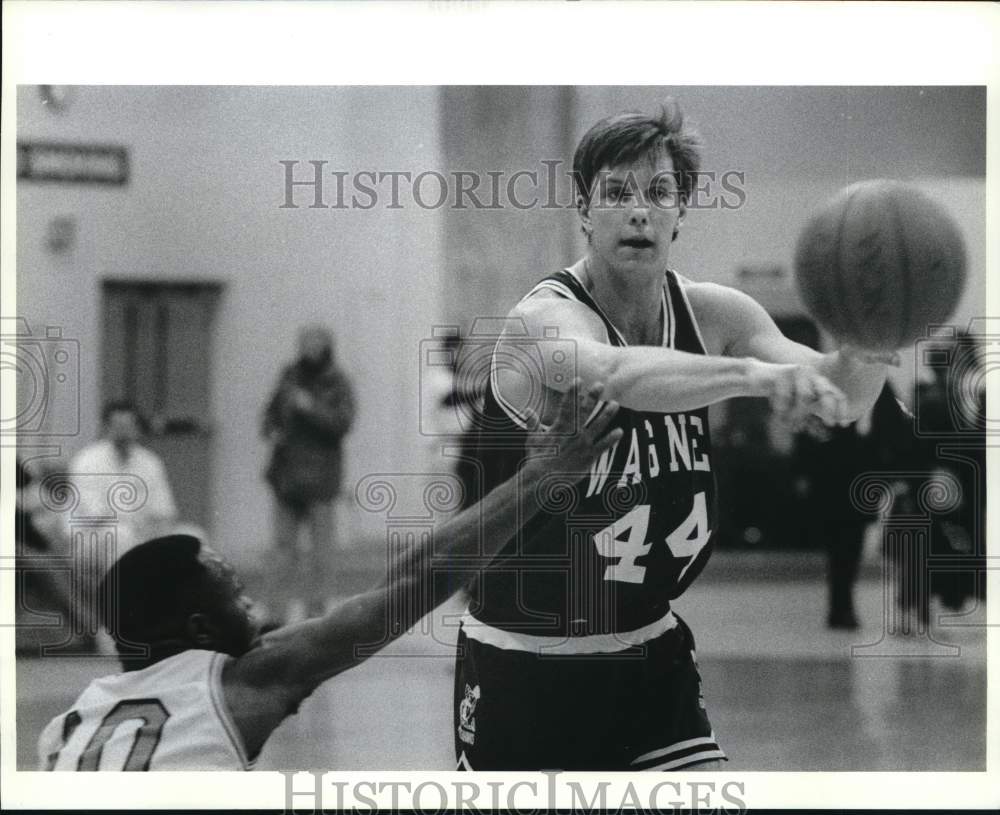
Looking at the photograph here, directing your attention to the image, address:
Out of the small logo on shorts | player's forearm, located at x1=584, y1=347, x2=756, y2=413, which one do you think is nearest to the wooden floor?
the small logo on shorts

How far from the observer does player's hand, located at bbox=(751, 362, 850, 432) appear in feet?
10.1

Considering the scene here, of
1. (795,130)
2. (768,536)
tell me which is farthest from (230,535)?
(795,130)

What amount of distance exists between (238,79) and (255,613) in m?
1.20

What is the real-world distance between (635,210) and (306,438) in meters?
0.90

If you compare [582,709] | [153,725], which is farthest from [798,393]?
[153,725]

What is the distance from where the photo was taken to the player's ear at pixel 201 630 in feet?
10.5

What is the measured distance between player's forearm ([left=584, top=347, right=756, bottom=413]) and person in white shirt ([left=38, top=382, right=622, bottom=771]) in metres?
0.09

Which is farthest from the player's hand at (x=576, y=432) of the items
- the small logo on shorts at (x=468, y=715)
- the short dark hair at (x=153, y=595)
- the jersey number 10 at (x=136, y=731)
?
the jersey number 10 at (x=136, y=731)

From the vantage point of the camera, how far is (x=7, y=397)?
A: 3.16 m

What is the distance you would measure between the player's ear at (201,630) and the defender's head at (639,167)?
123 cm

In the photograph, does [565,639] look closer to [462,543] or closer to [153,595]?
[462,543]

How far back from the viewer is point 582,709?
10.6 feet

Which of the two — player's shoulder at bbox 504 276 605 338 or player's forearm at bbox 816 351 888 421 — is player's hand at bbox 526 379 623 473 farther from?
player's forearm at bbox 816 351 888 421

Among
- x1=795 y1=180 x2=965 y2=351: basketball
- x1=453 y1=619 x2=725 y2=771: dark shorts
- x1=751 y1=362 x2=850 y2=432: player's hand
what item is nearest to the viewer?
x1=795 y1=180 x2=965 y2=351: basketball
